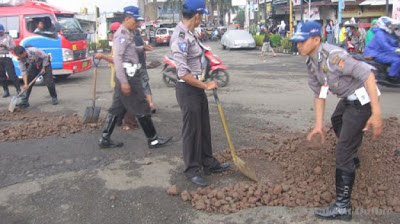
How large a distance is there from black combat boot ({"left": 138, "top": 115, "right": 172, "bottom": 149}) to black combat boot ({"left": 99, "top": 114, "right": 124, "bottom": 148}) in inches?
17.7

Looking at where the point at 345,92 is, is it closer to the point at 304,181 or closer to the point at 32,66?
the point at 304,181

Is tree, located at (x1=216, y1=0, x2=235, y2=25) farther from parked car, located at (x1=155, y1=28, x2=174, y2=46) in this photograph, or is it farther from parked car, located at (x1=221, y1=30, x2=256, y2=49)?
parked car, located at (x1=221, y1=30, x2=256, y2=49)

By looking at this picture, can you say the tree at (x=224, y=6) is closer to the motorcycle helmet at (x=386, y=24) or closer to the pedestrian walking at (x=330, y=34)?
the pedestrian walking at (x=330, y=34)

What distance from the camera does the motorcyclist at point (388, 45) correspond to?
8.40m

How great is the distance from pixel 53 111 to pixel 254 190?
5485 millimetres

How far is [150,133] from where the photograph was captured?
5152 millimetres

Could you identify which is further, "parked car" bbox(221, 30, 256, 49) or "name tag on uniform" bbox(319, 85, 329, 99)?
"parked car" bbox(221, 30, 256, 49)

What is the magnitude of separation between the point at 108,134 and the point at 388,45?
20.9ft

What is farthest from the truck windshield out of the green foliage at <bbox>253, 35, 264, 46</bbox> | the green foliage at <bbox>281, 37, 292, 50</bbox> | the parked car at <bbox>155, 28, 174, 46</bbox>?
the parked car at <bbox>155, 28, 174, 46</bbox>

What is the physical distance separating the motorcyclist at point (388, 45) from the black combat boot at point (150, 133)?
5.67m

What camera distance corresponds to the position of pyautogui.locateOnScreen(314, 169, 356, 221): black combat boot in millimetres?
3223

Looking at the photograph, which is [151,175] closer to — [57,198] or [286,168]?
[57,198]

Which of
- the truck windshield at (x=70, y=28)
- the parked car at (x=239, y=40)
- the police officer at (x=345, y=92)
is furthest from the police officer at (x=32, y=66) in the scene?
the parked car at (x=239, y=40)

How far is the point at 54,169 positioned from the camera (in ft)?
15.4
